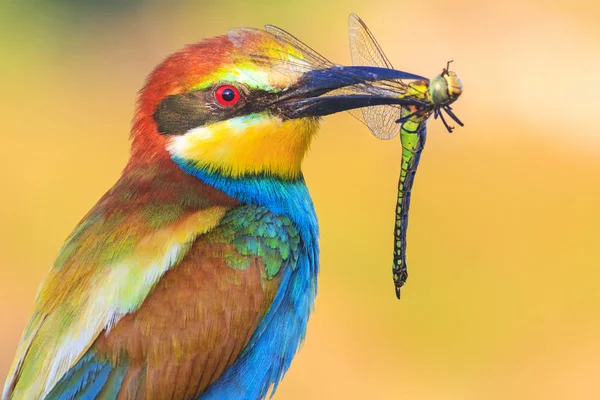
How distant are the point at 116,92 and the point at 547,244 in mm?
3150

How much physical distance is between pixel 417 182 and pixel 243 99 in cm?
345

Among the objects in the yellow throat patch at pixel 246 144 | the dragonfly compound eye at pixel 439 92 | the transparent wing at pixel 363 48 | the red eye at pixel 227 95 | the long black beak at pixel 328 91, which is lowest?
the yellow throat patch at pixel 246 144

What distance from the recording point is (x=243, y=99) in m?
1.77

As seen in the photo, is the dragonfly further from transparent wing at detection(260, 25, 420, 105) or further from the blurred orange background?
the blurred orange background

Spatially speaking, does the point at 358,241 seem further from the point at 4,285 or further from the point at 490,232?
the point at 4,285

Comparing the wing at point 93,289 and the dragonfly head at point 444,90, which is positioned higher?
the dragonfly head at point 444,90

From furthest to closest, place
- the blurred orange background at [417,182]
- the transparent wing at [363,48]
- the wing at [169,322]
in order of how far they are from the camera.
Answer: the blurred orange background at [417,182] → the transparent wing at [363,48] → the wing at [169,322]

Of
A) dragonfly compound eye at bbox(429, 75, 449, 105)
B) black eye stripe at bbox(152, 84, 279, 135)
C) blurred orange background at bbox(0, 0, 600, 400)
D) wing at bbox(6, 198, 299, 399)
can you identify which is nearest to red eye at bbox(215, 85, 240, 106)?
black eye stripe at bbox(152, 84, 279, 135)

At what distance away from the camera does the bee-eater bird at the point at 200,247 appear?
1657 millimetres

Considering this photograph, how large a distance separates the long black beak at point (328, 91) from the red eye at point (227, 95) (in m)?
0.08

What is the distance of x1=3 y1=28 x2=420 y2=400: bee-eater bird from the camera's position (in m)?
1.66

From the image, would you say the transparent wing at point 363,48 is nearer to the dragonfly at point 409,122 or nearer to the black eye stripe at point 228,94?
the dragonfly at point 409,122

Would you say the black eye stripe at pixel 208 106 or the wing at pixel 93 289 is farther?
the black eye stripe at pixel 208 106

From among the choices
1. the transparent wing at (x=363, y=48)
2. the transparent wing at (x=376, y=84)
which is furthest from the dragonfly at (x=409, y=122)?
the transparent wing at (x=363, y=48)
